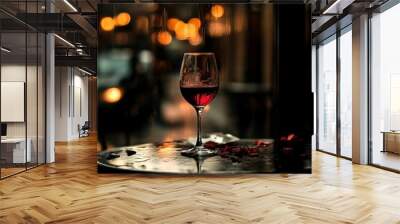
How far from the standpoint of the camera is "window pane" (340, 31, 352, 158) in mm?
7582

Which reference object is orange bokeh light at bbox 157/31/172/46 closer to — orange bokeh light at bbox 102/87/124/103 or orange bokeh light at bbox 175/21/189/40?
orange bokeh light at bbox 175/21/189/40

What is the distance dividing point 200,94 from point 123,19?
1.97m

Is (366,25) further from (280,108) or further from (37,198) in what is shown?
(37,198)

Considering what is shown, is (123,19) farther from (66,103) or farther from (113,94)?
(66,103)

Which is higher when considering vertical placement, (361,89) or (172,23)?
(172,23)

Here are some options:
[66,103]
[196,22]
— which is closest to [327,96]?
[196,22]

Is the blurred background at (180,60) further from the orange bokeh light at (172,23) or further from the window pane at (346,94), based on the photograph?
the window pane at (346,94)

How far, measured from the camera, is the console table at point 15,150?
5402 mm

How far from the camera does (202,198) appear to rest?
3.92 metres

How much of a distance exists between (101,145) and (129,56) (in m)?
0.61

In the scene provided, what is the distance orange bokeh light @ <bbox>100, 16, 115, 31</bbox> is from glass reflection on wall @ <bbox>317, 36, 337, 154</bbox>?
6910mm

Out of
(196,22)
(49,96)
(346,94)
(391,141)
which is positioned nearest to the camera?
(196,22)

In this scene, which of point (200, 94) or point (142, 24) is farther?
point (142, 24)

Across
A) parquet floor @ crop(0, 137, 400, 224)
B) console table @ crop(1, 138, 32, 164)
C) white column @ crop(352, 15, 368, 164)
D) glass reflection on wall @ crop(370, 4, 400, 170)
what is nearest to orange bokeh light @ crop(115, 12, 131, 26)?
parquet floor @ crop(0, 137, 400, 224)
